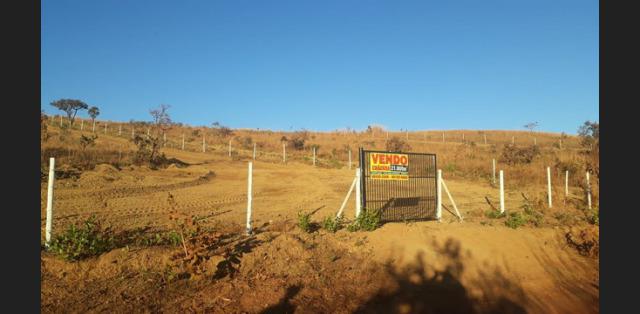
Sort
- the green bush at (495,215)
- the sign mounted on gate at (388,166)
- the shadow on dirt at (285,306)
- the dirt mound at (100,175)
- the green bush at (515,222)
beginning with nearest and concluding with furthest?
the shadow on dirt at (285,306) < the sign mounted on gate at (388,166) < the green bush at (515,222) < the green bush at (495,215) < the dirt mound at (100,175)

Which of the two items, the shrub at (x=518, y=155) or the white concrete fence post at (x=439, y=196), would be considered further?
the shrub at (x=518, y=155)

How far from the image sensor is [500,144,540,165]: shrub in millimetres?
32522

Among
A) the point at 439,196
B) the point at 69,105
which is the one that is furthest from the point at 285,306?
the point at 69,105

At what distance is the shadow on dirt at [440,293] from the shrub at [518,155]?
27958mm

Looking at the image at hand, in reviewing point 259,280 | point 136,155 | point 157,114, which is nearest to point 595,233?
point 259,280

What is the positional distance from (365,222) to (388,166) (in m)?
2.07

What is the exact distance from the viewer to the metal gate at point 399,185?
10.7 metres

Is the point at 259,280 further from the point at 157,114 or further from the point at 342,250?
the point at 157,114

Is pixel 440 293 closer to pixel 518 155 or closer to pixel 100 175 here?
pixel 100 175

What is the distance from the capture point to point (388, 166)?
1113cm

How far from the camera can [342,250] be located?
838cm

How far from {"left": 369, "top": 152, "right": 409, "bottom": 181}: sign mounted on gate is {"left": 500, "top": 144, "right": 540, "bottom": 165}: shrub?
24.6 meters

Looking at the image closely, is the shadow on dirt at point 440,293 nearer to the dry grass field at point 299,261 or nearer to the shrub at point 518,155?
the dry grass field at point 299,261

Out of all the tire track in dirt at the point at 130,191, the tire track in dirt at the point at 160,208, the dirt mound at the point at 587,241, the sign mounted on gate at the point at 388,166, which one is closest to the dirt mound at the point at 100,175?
the tire track in dirt at the point at 130,191
